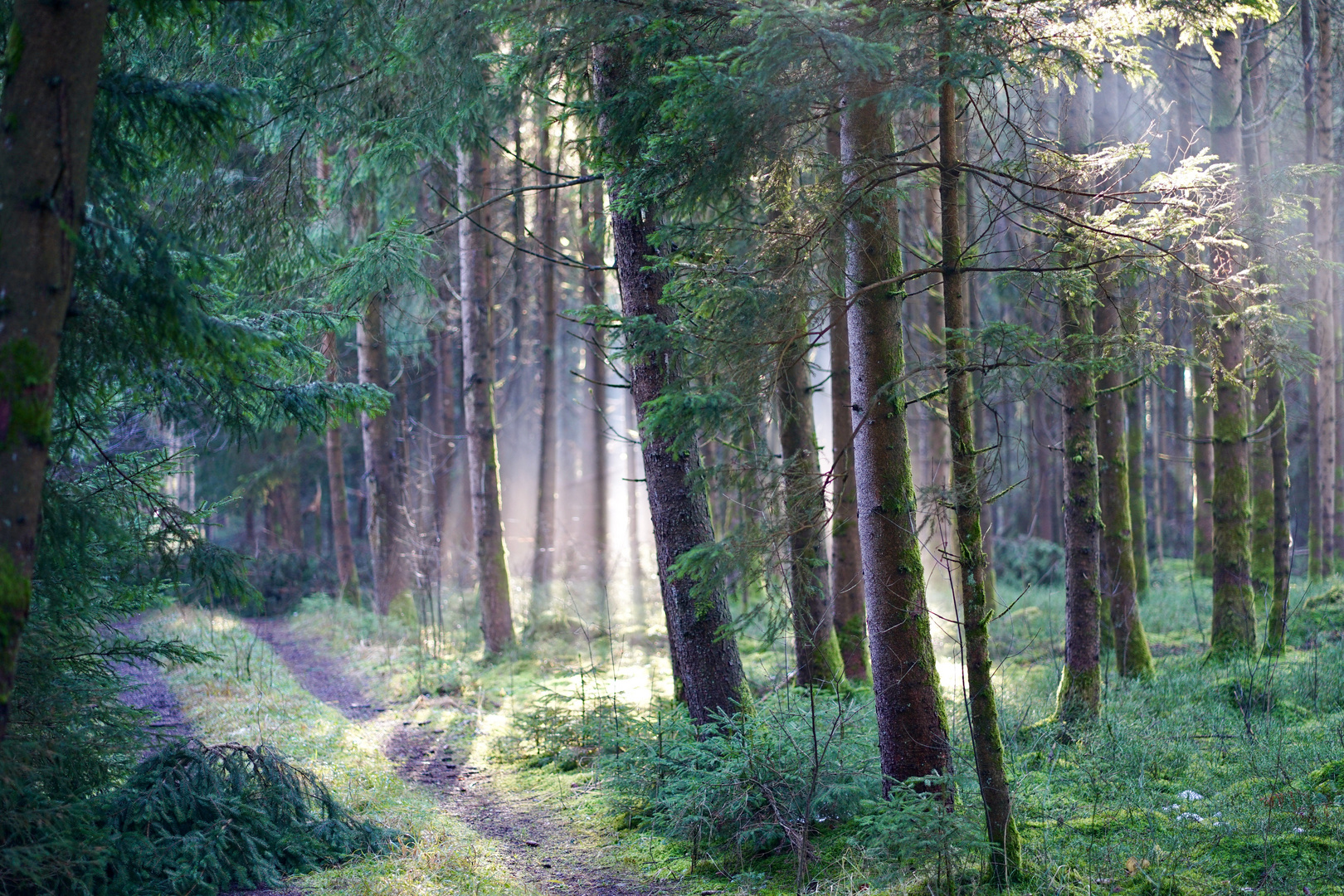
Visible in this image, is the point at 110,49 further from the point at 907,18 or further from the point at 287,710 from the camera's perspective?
the point at 287,710

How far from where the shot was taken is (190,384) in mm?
5129

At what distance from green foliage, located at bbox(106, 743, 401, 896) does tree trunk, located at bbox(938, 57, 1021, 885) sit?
390cm

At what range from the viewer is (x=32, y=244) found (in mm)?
Result: 3389

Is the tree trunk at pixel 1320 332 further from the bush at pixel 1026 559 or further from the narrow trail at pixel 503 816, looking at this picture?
the narrow trail at pixel 503 816

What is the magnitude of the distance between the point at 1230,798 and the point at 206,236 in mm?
8390

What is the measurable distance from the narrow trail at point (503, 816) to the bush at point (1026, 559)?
47.6ft

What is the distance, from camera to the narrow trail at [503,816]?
18.1 ft

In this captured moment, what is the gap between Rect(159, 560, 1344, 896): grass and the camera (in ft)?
15.3

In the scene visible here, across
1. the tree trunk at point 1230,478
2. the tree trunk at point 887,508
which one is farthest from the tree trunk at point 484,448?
the tree trunk at point 1230,478

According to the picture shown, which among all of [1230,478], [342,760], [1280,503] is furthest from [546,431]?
[1280,503]

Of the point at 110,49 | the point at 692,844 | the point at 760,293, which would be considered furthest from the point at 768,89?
the point at 692,844

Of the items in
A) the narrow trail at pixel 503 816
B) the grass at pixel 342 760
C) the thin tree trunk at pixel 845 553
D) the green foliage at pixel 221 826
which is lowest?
the narrow trail at pixel 503 816

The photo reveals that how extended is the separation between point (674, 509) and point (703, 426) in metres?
1.57

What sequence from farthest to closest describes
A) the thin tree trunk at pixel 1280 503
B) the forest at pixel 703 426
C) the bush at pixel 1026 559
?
1. the bush at pixel 1026 559
2. the thin tree trunk at pixel 1280 503
3. the forest at pixel 703 426
